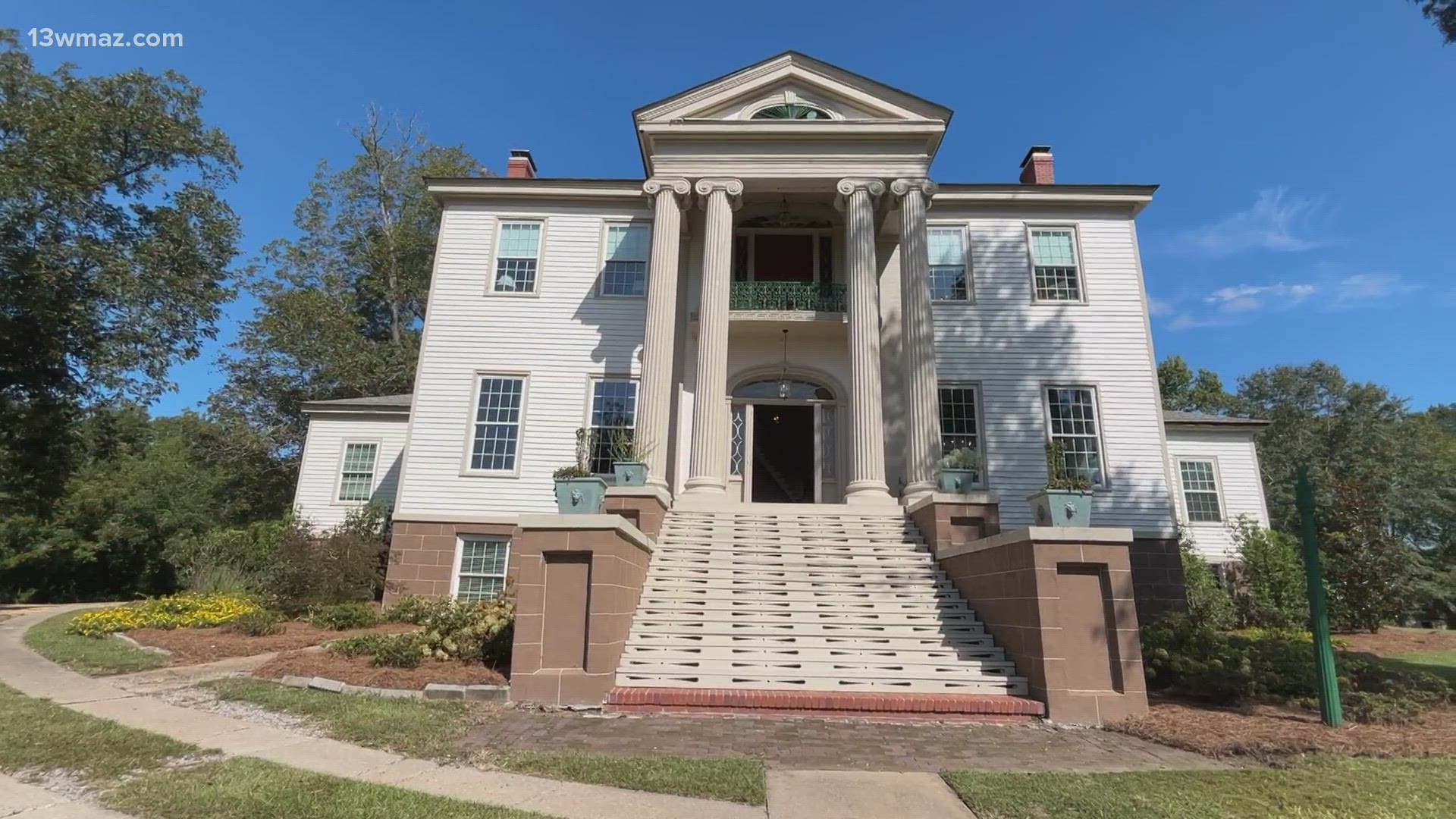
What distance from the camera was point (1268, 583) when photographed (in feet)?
52.5

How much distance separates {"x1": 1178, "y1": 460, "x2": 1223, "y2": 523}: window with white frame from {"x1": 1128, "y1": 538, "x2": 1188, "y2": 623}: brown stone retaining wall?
368 centimetres

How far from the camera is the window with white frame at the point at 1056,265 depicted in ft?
53.1

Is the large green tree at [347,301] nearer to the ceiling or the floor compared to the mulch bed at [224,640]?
nearer to the ceiling

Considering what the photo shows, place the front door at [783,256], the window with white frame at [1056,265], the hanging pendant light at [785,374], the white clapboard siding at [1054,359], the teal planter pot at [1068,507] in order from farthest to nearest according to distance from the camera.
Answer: the front door at [783,256]
the window with white frame at [1056,265]
the hanging pendant light at [785,374]
the white clapboard siding at [1054,359]
the teal planter pot at [1068,507]

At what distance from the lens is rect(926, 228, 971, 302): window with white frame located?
53.4 feet

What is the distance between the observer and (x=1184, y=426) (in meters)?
17.9

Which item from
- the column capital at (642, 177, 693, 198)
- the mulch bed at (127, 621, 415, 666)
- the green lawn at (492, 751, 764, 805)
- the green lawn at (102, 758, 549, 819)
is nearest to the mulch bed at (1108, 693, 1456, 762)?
the green lawn at (492, 751, 764, 805)

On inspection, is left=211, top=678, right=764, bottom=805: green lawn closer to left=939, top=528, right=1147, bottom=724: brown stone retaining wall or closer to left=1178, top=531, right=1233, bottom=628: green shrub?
left=939, top=528, right=1147, bottom=724: brown stone retaining wall

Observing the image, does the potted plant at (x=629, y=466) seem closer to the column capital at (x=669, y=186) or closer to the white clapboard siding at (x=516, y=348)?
the white clapboard siding at (x=516, y=348)

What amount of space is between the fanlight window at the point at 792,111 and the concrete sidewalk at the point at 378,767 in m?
14.2

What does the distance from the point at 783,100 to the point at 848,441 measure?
788 cm

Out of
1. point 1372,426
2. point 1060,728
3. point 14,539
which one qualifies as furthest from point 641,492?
point 1372,426

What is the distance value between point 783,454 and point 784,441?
0.35 meters

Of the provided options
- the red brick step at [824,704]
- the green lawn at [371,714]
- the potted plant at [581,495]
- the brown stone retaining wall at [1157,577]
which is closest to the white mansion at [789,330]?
the brown stone retaining wall at [1157,577]
